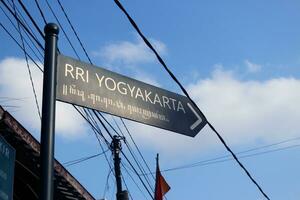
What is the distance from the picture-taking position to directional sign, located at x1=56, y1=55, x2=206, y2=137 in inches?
130

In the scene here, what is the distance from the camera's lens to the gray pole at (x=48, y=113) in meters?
2.80

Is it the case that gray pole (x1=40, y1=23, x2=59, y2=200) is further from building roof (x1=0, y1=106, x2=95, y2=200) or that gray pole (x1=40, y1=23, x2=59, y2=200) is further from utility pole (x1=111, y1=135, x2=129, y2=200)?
utility pole (x1=111, y1=135, x2=129, y2=200)

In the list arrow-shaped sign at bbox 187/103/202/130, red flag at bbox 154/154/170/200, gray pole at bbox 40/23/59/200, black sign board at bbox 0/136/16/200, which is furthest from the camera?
red flag at bbox 154/154/170/200

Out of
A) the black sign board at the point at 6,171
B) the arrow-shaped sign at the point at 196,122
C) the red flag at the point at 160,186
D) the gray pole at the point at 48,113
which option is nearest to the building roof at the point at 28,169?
the red flag at the point at 160,186

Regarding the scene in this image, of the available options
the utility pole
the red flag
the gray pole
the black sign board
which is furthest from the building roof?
the utility pole

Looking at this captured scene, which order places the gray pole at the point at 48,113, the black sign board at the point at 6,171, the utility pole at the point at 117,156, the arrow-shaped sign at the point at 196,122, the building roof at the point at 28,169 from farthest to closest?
the utility pole at the point at 117,156 → the building roof at the point at 28,169 → the arrow-shaped sign at the point at 196,122 → the gray pole at the point at 48,113 → the black sign board at the point at 6,171

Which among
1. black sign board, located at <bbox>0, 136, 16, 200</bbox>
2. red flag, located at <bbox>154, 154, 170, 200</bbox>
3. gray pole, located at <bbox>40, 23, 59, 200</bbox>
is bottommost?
black sign board, located at <bbox>0, 136, 16, 200</bbox>

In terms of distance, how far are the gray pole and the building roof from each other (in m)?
3.42

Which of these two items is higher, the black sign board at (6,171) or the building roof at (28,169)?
the building roof at (28,169)

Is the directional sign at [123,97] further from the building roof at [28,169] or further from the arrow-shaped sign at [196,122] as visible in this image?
the building roof at [28,169]

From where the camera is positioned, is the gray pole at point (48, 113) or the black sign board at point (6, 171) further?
the gray pole at point (48, 113)

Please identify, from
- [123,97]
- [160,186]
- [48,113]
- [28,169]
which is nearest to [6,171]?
[48,113]

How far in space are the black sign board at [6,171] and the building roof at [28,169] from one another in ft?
12.1

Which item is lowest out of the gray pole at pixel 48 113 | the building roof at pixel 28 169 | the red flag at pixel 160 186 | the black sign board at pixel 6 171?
the black sign board at pixel 6 171
